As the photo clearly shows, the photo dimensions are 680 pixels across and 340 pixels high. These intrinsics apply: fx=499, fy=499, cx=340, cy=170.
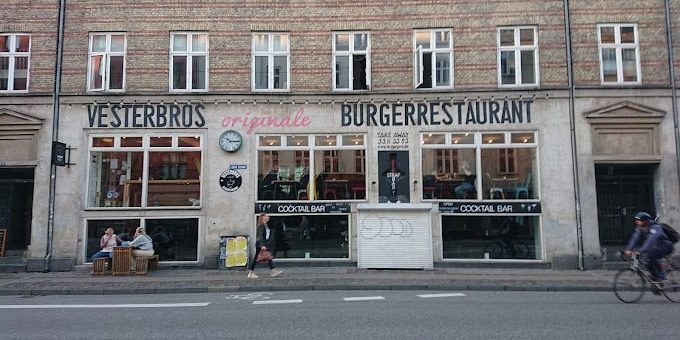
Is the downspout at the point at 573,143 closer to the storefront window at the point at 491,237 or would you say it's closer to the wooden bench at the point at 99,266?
the storefront window at the point at 491,237

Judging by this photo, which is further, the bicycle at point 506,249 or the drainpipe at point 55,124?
the bicycle at point 506,249

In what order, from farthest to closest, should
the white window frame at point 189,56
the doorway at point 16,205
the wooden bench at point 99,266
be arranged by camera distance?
the doorway at point 16,205
the white window frame at point 189,56
the wooden bench at point 99,266

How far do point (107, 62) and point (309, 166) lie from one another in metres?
7.30

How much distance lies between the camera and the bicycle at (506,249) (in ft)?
50.5

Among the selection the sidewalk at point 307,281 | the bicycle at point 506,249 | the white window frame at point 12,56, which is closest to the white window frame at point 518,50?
the bicycle at point 506,249

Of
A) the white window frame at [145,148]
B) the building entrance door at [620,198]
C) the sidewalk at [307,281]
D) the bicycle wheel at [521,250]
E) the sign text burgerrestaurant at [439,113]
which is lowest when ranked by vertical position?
the sidewalk at [307,281]

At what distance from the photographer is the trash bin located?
15.1 m

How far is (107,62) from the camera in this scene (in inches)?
631

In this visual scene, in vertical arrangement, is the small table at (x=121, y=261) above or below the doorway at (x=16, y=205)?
below

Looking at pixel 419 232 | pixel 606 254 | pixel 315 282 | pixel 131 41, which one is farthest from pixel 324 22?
pixel 606 254

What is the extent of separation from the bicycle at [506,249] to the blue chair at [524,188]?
4.83ft

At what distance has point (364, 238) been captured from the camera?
15.2 meters

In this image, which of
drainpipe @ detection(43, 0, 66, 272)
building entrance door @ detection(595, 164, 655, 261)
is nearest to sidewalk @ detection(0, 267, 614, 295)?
drainpipe @ detection(43, 0, 66, 272)

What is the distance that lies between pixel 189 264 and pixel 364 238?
18.0ft
